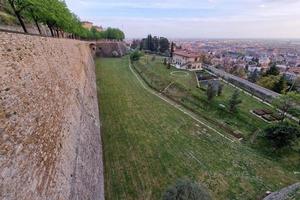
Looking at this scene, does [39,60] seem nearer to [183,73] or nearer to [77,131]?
[77,131]

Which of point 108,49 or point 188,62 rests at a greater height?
point 108,49

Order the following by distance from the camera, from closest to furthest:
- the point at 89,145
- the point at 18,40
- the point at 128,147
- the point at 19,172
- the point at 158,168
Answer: the point at 19,172, the point at 18,40, the point at 89,145, the point at 158,168, the point at 128,147

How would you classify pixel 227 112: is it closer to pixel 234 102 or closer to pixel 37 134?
pixel 234 102

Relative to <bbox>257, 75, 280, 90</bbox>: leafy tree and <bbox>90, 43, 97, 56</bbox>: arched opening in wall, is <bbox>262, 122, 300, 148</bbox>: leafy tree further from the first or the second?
<bbox>90, 43, 97, 56</bbox>: arched opening in wall

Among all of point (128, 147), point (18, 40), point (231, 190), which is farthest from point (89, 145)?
point (231, 190)

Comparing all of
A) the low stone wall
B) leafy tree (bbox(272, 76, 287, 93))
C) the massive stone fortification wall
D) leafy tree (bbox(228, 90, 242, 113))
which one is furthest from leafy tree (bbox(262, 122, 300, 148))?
the low stone wall

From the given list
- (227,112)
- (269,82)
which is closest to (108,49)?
(269,82)
